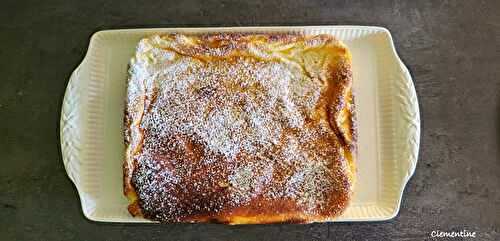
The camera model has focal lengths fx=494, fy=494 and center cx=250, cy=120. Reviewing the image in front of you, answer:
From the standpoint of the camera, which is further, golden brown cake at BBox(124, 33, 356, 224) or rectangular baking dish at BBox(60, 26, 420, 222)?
rectangular baking dish at BBox(60, 26, 420, 222)

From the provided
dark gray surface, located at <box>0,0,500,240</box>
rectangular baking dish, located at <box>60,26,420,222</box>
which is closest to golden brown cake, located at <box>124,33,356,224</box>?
rectangular baking dish, located at <box>60,26,420,222</box>

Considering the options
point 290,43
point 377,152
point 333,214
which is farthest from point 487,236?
point 290,43

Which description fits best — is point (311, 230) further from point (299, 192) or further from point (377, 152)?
point (377, 152)

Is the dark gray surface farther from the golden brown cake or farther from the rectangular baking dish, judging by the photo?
the golden brown cake

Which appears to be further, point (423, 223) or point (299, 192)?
point (423, 223)
